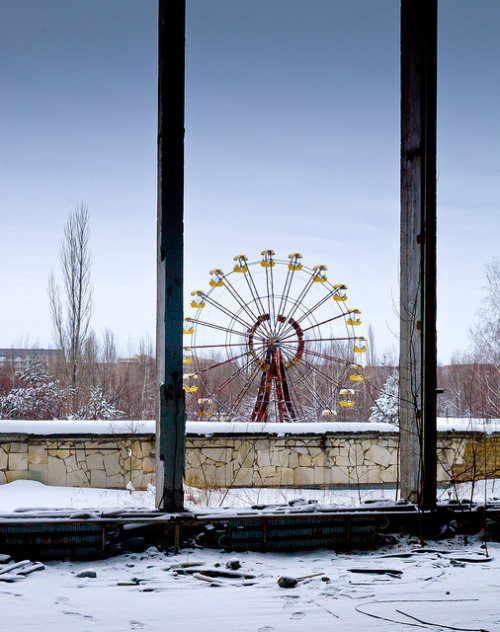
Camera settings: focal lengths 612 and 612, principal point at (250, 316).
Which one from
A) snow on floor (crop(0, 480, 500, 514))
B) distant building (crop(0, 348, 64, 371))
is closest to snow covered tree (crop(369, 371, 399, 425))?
snow on floor (crop(0, 480, 500, 514))

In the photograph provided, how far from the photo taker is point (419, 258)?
123 inches

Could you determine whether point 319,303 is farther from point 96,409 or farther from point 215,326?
point 96,409

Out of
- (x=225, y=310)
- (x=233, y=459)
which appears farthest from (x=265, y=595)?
(x=225, y=310)

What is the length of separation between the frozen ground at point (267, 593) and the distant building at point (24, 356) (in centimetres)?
1207

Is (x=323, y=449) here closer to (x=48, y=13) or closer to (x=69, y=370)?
(x=48, y=13)

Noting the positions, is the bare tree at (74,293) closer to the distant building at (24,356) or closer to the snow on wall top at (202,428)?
the distant building at (24,356)

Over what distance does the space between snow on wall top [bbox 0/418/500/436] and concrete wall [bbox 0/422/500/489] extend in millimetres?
19

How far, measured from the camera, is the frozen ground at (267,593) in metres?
1.89

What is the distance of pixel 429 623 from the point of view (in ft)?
6.23

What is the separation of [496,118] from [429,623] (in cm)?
621

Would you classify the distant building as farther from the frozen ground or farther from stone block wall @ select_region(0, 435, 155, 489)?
the frozen ground

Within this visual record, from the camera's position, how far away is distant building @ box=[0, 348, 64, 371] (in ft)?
52.4

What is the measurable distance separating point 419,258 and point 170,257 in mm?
1262

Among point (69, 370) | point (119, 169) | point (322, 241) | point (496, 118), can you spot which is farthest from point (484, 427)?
point (322, 241)
